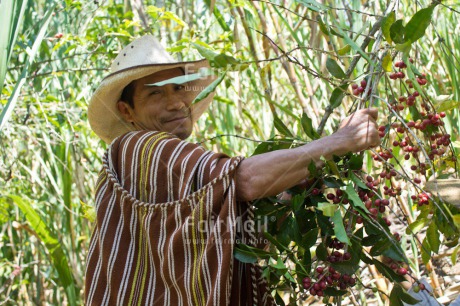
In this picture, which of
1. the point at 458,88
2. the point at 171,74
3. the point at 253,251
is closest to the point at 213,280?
the point at 253,251

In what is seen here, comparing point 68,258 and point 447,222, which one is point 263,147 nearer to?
point 447,222

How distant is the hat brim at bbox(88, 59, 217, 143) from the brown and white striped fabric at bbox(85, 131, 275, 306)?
0.69ft

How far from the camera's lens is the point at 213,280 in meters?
1.36

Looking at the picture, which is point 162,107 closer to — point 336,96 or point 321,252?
point 336,96

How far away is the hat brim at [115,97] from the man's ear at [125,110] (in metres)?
0.01

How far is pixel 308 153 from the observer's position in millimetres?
1326

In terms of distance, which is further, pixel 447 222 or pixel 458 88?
pixel 458 88

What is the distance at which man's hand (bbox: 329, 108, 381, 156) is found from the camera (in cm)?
132

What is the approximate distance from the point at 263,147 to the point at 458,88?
71 cm

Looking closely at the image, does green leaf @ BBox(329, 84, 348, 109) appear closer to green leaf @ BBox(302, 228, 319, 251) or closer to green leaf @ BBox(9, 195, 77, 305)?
green leaf @ BBox(302, 228, 319, 251)

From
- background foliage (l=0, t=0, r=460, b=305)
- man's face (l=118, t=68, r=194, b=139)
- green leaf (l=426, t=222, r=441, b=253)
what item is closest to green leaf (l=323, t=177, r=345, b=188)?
green leaf (l=426, t=222, r=441, b=253)

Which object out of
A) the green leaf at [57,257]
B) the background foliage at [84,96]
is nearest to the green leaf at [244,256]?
the background foliage at [84,96]

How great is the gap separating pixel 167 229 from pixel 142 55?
22.0 inches

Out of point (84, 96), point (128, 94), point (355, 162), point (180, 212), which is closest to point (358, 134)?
point (355, 162)
